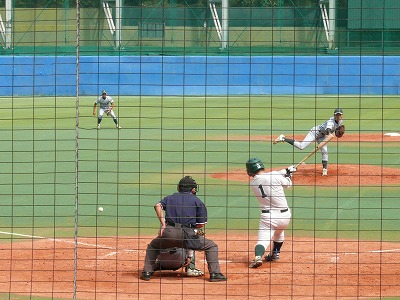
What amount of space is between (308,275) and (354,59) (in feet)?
106

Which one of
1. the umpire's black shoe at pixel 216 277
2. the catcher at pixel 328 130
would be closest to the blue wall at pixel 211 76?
the catcher at pixel 328 130

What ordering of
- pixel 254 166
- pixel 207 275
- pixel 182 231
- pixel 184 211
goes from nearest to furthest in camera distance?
pixel 182 231 → pixel 184 211 → pixel 207 275 → pixel 254 166

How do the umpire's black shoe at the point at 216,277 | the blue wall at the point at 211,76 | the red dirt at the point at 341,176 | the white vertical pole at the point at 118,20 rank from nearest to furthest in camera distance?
the umpire's black shoe at the point at 216,277, the white vertical pole at the point at 118,20, the red dirt at the point at 341,176, the blue wall at the point at 211,76

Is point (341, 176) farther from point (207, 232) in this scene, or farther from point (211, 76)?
point (211, 76)

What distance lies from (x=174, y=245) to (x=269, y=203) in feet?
5.81

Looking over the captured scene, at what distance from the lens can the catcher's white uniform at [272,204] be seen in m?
12.5

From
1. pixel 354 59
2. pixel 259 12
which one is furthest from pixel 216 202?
pixel 259 12

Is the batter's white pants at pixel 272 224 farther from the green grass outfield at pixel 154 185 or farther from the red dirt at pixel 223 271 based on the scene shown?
the green grass outfield at pixel 154 185

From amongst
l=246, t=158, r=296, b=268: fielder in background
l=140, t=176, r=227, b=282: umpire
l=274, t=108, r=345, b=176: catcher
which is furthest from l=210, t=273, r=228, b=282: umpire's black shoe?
l=274, t=108, r=345, b=176: catcher

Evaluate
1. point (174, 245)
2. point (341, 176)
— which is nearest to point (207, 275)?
point (174, 245)

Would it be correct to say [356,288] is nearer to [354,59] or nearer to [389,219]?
[389,219]

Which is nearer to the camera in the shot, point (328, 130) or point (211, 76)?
point (328, 130)

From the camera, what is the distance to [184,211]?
11836 millimetres

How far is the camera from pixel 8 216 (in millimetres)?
16188
